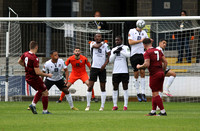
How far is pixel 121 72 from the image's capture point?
14781mm

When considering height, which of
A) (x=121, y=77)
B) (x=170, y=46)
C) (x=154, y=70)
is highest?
(x=170, y=46)

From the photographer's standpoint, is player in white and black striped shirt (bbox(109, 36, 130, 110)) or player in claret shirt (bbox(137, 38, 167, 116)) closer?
player in claret shirt (bbox(137, 38, 167, 116))

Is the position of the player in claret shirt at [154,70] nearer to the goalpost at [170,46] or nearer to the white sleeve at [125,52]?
the white sleeve at [125,52]

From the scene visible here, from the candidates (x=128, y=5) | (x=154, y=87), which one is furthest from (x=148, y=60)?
(x=128, y=5)

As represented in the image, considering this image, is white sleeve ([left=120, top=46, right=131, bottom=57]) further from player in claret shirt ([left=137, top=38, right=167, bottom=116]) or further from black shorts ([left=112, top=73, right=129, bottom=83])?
player in claret shirt ([left=137, top=38, right=167, bottom=116])

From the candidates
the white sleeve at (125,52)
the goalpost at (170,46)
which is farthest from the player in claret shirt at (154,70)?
the goalpost at (170,46)

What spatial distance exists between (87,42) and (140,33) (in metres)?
4.10

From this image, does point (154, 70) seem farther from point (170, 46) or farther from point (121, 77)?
point (170, 46)

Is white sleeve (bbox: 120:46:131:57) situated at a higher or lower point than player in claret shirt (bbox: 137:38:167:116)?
higher

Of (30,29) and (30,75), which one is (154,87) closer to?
(30,75)

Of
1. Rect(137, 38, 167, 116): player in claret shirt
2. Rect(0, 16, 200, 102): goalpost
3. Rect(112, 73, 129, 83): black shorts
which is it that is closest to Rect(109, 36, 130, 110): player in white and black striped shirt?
Rect(112, 73, 129, 83): black shorts

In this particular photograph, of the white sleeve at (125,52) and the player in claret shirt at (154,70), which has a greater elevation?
the white sleeve at (125,52)

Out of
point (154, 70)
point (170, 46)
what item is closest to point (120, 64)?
point (154, 70)

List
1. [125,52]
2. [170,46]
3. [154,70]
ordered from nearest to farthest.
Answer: [154,70] < [125,52] < [170,46]
